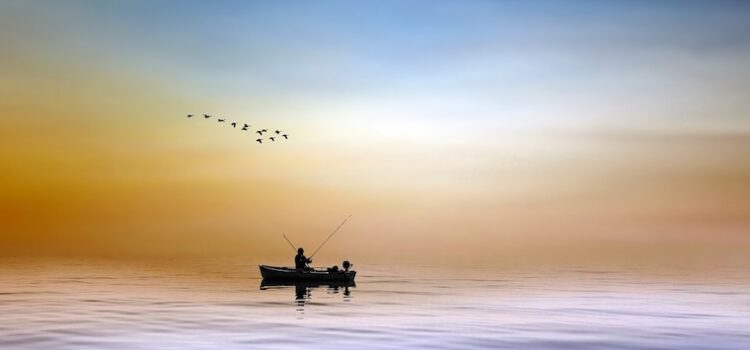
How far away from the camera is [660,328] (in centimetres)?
4016

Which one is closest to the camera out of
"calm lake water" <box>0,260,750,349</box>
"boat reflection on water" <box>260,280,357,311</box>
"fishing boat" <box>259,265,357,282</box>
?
"calm lake water" <box>0,260,750,349</box>

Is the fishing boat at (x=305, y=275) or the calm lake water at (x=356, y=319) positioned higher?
the fishing boat at (x=305, y=275)

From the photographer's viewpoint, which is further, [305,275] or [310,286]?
[305,275]

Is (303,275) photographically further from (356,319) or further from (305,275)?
(356,319)

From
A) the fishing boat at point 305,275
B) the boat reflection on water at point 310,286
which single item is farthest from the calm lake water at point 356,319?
the fishing boat at point 305,275

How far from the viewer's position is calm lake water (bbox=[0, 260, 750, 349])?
32375 mm

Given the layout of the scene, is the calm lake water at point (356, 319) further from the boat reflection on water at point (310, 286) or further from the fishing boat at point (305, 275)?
the fishing boat at point (305, 275)

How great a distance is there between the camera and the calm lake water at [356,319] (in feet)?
106

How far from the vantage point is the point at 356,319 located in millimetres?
41344

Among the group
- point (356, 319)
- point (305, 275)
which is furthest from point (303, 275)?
point (356, 319)

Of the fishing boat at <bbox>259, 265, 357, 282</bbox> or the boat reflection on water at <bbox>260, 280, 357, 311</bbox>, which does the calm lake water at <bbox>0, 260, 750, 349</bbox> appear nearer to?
the boat reflection on water at <bbox>260, 280, 357, 311</bbox>

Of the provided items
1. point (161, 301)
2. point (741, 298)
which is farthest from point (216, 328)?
point (741, 298)

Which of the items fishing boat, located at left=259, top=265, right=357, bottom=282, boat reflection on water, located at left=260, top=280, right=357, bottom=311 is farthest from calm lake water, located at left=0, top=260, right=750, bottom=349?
fishing boat, located at left=259, top=265, right=357, bottom=282

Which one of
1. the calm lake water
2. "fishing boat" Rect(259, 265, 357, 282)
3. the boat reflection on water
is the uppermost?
"fishing boat" Rect(259, 265, 357, 282)
